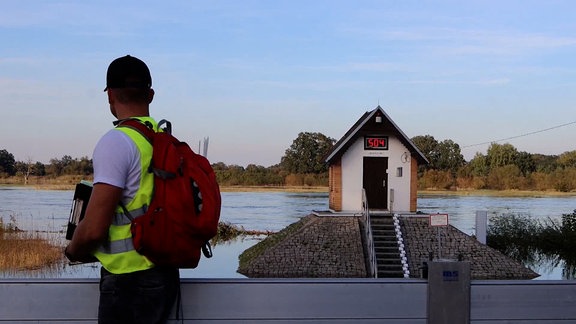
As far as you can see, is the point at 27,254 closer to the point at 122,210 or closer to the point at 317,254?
the point at 317,254

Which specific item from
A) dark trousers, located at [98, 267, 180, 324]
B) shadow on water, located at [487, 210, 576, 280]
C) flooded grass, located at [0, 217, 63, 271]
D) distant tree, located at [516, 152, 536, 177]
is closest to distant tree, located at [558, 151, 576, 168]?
distant tree, located at [516, 152, 536, 177]

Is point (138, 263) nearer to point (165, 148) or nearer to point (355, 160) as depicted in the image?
point (165, 148)

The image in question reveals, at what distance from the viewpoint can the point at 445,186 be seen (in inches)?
3150

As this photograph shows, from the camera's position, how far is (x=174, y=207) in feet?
10.0

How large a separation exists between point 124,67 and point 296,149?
299 feet

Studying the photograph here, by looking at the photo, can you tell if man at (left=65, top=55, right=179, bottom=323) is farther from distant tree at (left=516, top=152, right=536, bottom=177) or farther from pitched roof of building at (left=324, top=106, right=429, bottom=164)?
distant tree at (left=516, top=152, right=536, bottom=177)

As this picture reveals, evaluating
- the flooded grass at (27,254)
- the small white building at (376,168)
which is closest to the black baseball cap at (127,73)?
the flooded grass at (27,254)

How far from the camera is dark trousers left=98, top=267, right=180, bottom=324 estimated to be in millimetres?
3178

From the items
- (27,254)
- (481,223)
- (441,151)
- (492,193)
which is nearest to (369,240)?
(481,223)

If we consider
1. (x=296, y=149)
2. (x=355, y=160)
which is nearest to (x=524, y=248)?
(x=355, y=160)

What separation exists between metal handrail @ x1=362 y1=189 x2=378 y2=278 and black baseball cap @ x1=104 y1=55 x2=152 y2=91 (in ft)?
73.7

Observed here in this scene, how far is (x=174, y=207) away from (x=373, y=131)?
91.6ft

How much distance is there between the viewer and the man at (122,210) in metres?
3.04

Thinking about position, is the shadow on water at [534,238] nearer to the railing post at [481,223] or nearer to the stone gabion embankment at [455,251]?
the stone gabion embankment at [455,251]
